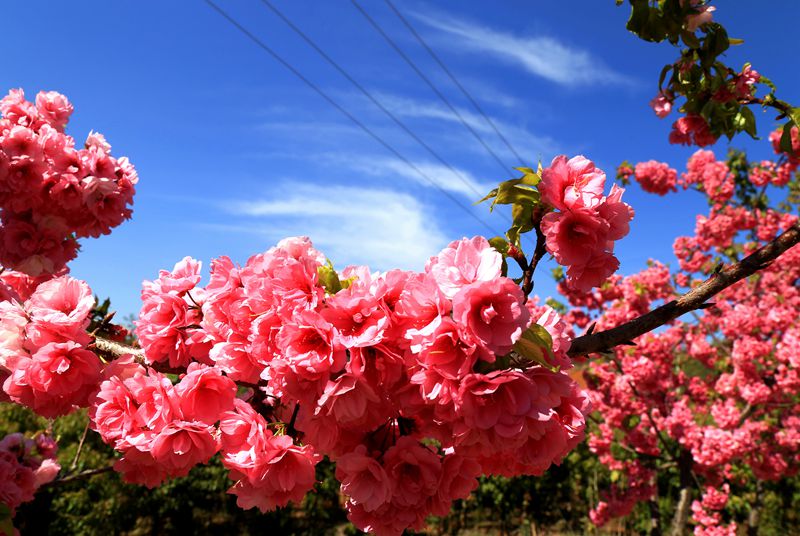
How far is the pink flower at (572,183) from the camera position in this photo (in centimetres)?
120

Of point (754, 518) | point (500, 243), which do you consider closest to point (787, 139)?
point (500, 243)

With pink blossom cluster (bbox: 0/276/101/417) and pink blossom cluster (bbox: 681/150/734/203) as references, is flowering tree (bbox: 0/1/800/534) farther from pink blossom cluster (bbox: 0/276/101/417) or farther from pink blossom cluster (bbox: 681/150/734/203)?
pink blossom cluster (bbox: 681/150/734/203)

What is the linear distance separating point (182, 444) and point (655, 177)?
9.06m

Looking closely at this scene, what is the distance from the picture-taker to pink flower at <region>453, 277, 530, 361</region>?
3.34 feet

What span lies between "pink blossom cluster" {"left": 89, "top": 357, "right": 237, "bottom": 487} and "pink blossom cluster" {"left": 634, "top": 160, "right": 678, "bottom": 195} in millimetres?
8913

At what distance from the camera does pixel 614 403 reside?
309 inches

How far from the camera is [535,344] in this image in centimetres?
108

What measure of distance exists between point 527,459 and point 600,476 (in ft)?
39.1

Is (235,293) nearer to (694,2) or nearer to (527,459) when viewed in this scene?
(527,459)

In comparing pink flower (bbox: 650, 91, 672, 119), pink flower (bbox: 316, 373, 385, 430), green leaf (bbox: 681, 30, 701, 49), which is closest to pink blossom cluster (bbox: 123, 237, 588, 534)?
pink flower (bbox: 316, 373, 385, 430)

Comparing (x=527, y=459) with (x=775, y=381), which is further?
(x=775, y=381)

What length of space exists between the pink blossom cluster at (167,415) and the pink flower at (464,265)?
627mm

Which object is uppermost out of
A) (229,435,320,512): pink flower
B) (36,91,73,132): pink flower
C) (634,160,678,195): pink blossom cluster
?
(634,160,678,195): pink blossom cluster

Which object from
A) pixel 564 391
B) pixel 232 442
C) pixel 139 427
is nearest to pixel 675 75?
pixel 564 391
